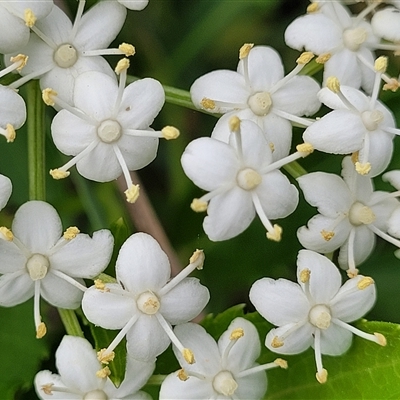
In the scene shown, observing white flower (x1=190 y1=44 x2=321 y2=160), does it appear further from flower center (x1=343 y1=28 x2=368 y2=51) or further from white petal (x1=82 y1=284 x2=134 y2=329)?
white petal (x1=82 y1=284 x2=134 y2=329)

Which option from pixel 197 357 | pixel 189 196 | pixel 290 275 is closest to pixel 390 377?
pixel 197 357

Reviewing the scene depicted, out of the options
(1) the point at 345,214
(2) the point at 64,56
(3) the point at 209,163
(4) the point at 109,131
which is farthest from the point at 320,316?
(2) the point at 64,56

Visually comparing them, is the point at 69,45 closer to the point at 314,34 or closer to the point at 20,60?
the point at 20,60

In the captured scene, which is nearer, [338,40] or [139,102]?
[139,102]

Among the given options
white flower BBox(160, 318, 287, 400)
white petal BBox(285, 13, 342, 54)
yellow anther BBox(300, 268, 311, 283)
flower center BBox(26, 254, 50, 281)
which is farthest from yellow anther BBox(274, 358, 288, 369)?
white petal BBox(285, 13, 342, 54)

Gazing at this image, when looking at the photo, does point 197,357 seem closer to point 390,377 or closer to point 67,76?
point 390,377

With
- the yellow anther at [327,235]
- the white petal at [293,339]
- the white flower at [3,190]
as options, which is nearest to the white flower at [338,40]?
the yellow anther at [327,235]
